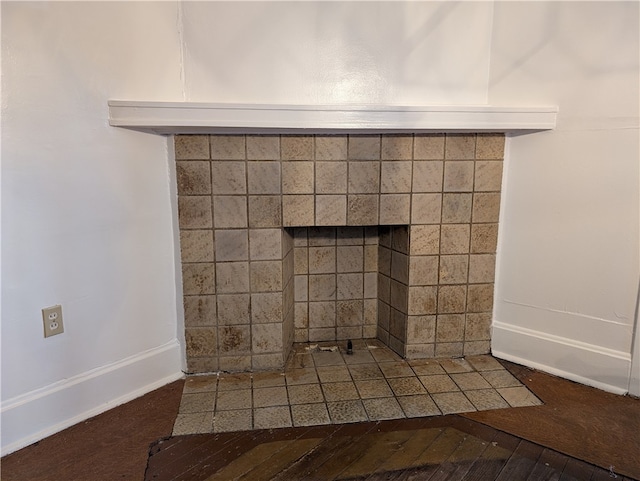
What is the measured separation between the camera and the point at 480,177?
212 centimetres

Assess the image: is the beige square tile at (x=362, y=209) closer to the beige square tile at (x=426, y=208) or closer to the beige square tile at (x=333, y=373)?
the beige square tile at (x=426, y=208)

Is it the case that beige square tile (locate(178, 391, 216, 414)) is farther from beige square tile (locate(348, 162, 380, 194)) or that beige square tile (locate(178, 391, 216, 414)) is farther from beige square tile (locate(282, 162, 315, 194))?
beige square tile (locate(348, 162, 380, 194))

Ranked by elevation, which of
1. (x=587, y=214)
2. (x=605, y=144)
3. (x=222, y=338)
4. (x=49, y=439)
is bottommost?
(x=49, y=439)

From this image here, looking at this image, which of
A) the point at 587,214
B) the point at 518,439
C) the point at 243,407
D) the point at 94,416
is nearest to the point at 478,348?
the point at 518,439

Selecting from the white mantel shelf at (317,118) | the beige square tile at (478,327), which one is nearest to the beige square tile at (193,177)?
the white mantel shelf at (317,118)

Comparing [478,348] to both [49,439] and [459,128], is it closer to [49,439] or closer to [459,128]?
[459,128]

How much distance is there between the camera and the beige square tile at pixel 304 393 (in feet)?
6.20

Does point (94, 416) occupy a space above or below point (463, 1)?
below

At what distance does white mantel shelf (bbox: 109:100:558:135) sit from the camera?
1722mm

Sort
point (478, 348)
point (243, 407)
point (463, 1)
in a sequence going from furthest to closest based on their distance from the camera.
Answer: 1. point (478, 348)
2. point (463, 1)
3. point (243, 407)

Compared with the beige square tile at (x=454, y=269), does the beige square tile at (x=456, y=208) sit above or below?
above

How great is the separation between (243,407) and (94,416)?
1.95ft

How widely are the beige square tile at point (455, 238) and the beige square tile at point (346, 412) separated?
2.80 feet

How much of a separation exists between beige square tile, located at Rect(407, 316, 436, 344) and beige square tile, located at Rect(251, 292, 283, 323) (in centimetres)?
67
